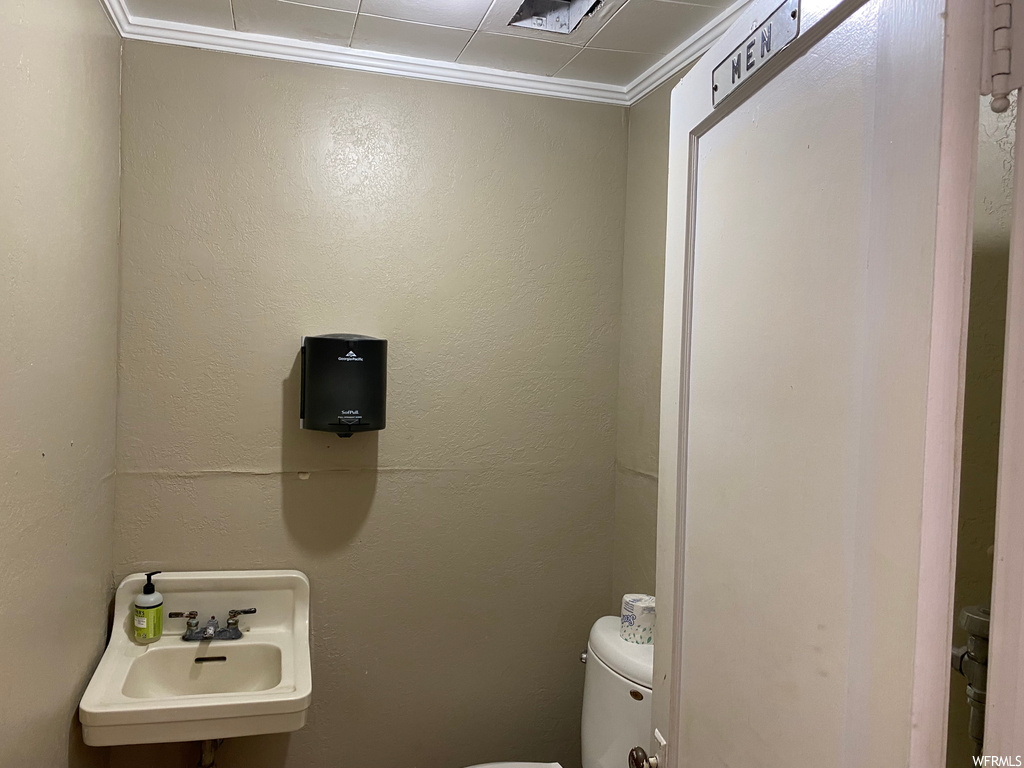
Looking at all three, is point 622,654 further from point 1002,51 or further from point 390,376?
point 1002,51

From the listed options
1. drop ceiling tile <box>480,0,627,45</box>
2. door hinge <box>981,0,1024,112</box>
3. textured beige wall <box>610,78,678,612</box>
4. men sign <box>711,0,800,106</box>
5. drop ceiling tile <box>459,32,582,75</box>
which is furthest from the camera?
textured beige wall <box>610,78,678,612</box>

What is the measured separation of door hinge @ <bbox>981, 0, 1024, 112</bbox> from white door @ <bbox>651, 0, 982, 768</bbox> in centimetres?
1

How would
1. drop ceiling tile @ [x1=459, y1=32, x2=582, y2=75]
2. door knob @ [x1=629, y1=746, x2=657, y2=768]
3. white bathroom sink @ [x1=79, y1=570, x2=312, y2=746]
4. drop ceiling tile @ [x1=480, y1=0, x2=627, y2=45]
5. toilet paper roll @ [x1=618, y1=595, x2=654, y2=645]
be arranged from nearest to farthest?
door knob @ [x1=629, y1=746, x2=657, y2=768] → white bathroom sink @ [x1=79, y1=570, x2=312, y2=746] → drop ceiling tile @ [x1=480, y1=0, x2=627, y2=45] → toilet paper roll @ [x1=618, y1=595, x2=654, y2=645] → drop ceiling tile @ [x1=459, y1=32, x2=582, y2=75]

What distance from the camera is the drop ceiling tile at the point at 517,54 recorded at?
199 cm

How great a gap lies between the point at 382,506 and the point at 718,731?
1363 mm

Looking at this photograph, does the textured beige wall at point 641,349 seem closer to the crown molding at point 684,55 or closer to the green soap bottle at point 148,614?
the crown molding at point 684,55

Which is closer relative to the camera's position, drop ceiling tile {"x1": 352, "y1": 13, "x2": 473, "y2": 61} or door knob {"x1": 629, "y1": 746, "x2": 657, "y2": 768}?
door knob {"x1": 629, "y1": 746, "x2": 657, "y2": 768}

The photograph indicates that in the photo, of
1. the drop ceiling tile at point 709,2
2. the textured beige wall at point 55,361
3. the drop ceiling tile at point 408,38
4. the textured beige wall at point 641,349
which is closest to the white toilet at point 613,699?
the textured beige wall at point 641,349

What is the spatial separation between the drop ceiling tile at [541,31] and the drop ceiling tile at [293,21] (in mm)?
358

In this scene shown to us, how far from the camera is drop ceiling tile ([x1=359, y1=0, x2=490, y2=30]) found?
178 cm

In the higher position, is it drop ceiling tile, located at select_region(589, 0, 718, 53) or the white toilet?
drop ceiling tile, located at select_region(589, 0, 718, 53)

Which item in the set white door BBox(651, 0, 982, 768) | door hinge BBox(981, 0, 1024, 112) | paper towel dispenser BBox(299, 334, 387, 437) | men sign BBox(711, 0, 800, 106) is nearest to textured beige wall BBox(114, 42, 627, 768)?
paper towel dispenser BBox(299, 334, 387, 437)

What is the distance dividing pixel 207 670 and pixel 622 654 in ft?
3.66

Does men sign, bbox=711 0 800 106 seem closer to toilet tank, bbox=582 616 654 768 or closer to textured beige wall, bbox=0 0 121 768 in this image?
textured beige wall, bbox=0 0 121 768
